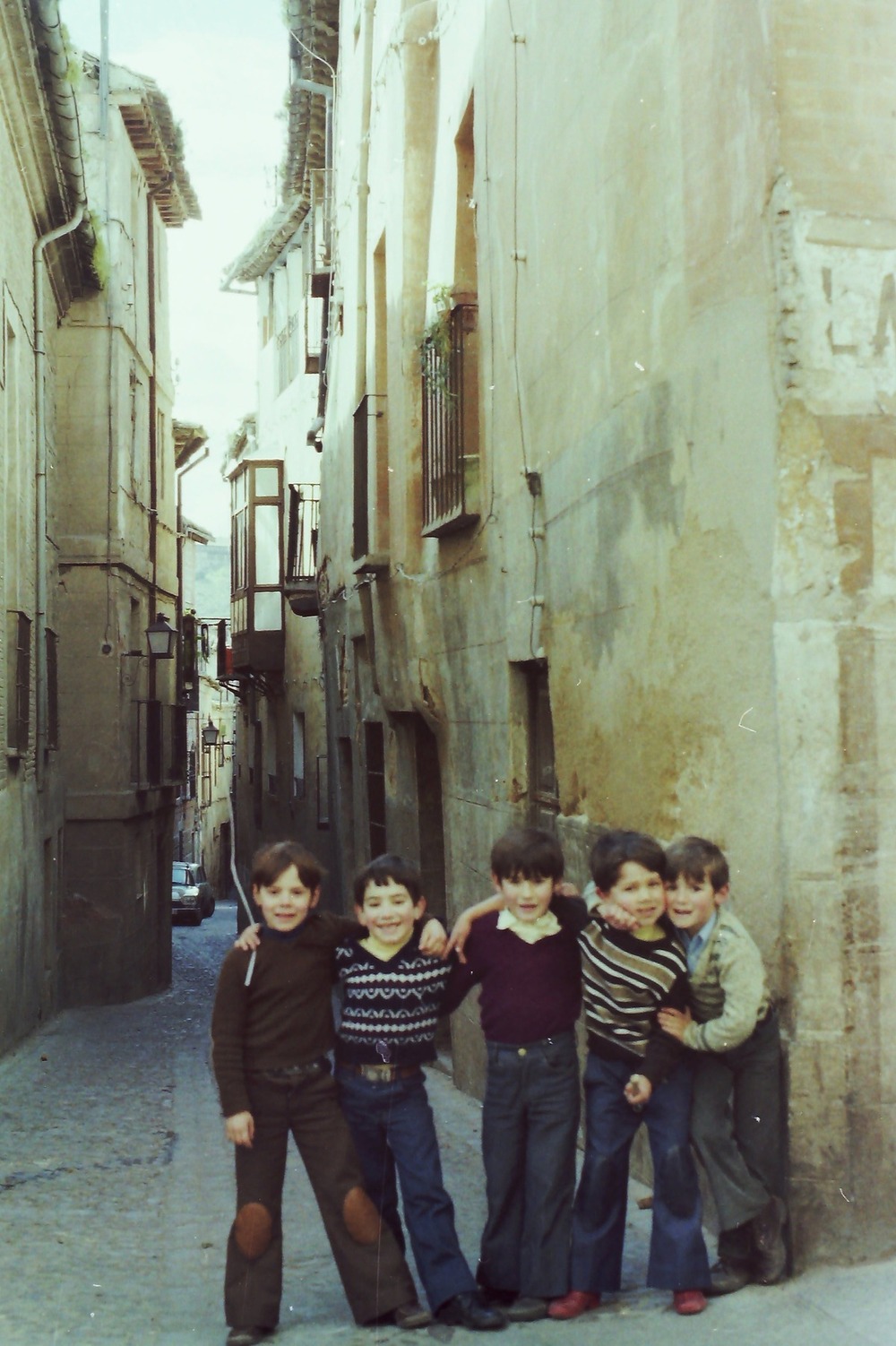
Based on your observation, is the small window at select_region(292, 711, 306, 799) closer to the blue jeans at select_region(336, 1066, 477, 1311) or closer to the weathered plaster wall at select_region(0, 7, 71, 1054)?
the weathered plaster wall at select_region(0, 7, 71, 1054)

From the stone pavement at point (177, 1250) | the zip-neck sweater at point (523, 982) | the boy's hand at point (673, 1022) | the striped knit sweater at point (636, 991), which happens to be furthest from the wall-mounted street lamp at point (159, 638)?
the boy's hand at point (673, 1022)

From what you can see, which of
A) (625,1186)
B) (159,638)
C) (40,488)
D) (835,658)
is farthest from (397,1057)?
(159,638)

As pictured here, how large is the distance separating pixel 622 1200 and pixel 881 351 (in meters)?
2.72

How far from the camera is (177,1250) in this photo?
5.74 metres

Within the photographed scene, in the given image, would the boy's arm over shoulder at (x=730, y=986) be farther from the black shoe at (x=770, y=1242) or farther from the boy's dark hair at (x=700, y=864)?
the black shoe at (x=770, y=1242)

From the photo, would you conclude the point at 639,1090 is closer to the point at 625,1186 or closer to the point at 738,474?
the point at 625,1186

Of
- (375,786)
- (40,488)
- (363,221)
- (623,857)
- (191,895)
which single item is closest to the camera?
(623,857)

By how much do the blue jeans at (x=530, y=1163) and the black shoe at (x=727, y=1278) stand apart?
44cm

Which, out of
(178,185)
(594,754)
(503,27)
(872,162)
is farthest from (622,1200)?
(178,185)

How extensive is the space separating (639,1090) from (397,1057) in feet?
2.37

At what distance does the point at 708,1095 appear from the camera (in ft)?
14.7

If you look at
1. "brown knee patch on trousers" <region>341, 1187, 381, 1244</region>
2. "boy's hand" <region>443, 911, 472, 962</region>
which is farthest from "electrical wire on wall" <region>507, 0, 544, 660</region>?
"brown knee patch on trousers" <region>341, 1187, 381, 1244</region>

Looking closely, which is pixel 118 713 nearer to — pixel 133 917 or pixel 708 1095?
pixel 133 917

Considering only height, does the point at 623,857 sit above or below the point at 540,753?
below
